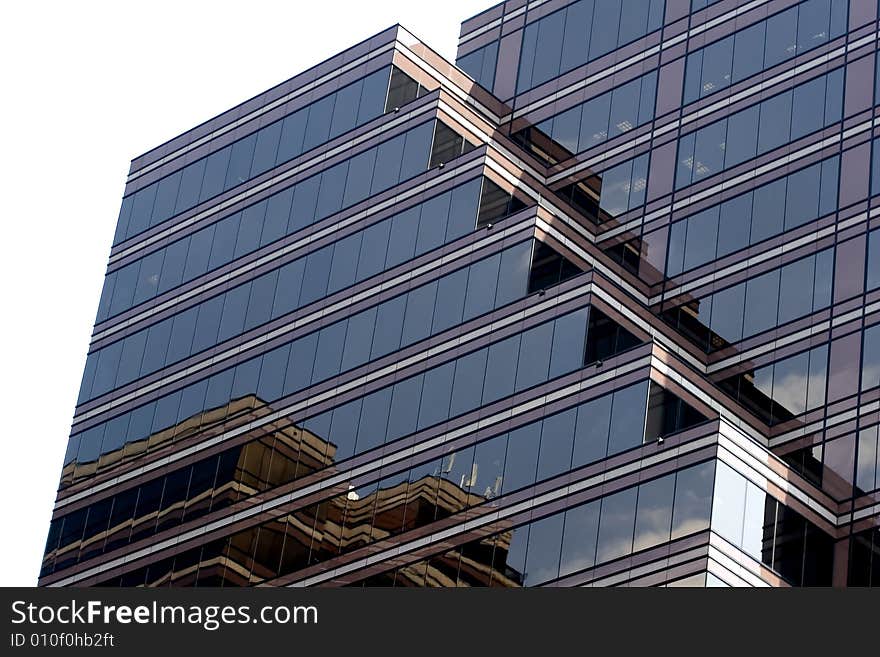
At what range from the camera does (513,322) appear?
80.2 meters

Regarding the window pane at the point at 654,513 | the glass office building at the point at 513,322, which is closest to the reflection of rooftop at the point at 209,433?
the glass office building at the point at 513,322

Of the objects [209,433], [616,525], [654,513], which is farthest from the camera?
[209,433]

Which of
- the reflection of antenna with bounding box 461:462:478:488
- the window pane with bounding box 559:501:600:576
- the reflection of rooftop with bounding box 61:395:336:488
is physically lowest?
the window pane with bounding box 559:501:600:576

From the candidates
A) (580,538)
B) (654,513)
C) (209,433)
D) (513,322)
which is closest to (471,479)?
(580,538)

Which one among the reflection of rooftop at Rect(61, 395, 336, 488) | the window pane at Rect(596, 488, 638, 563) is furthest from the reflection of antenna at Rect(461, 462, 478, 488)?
the reflection of rooftop at Rect(61, 395, 336, 488)

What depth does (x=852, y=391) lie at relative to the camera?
80625mm

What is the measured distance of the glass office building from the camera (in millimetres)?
74875

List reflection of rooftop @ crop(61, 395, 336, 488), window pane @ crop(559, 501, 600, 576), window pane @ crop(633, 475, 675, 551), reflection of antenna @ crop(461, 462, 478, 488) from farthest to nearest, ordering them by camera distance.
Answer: reflection of rooftop @ crop(61, 395, 336, 488), reflection of antenna @ crop(461, 462, 478, 488), window pane @ crop(559, 501, 600, 576), window pane @ crop(633, 475, 675, 551)

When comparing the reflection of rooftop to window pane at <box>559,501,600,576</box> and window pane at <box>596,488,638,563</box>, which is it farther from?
window pane at <box>596,488,638,563</box>

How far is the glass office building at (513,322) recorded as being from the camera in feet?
246

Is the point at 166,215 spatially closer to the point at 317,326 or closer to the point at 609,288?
the point at 317,326

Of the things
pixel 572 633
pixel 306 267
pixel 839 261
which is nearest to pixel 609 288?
pixel 839 261

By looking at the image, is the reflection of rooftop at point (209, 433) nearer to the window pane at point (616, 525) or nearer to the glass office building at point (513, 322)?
the glass office building at point (513, 322)

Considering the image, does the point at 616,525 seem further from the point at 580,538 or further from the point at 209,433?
the point at 209,433
